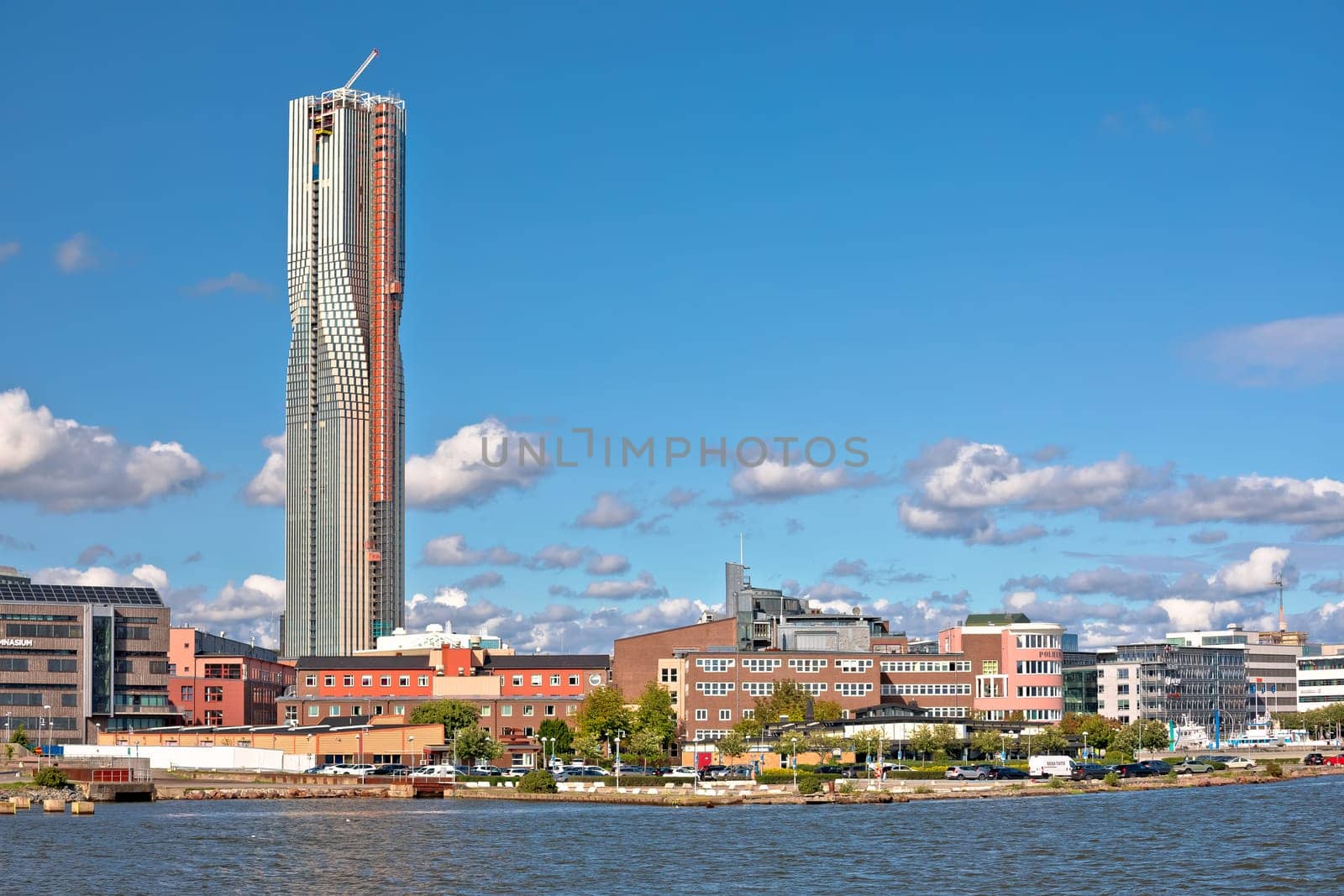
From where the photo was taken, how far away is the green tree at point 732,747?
598 ft

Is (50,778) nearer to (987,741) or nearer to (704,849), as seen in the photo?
(704,849)

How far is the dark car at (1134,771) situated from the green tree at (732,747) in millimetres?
37153

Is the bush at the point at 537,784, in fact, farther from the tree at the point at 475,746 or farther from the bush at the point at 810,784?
the tree at the point at 475,746

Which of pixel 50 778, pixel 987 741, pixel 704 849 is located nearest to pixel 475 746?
pixel 50 778

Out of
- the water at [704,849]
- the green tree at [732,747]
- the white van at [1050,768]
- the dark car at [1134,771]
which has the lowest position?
the water at [704,849]

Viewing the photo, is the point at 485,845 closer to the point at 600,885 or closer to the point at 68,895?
the point at 600,885

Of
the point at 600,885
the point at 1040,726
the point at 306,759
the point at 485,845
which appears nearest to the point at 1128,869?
Result: the point at 600,885

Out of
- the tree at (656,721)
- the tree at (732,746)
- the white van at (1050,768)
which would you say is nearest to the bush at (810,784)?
the white van at (1050,768)

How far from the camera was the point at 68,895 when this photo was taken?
3452 inches

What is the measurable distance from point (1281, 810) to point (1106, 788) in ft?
83.8

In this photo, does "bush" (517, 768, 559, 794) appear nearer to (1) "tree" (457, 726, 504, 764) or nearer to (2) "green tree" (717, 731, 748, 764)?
(2) "green tree" (717, 731, 748, 764)

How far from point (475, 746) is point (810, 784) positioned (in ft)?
176

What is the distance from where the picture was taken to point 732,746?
182375 millimetres

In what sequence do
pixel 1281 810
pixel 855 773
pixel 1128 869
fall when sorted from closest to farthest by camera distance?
pixel 1128 869 < pixel 1281 810 < pixel 855 773
